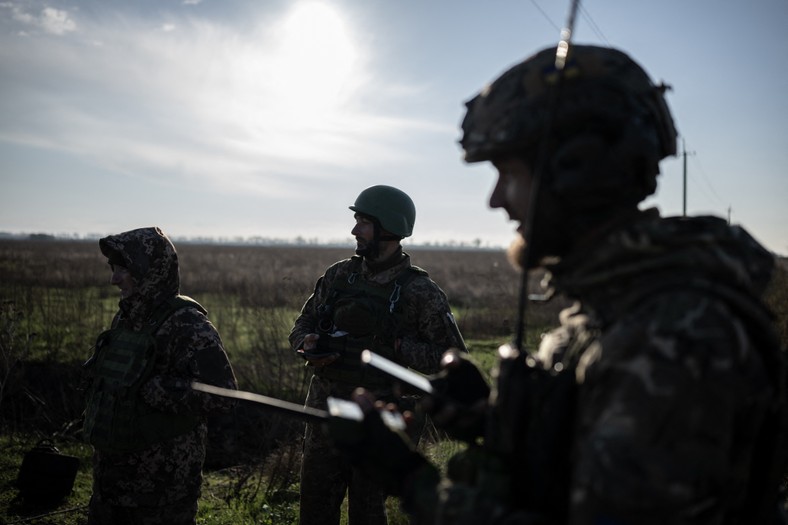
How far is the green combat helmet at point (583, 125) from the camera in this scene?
151 centimetres

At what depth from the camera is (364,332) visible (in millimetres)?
4027

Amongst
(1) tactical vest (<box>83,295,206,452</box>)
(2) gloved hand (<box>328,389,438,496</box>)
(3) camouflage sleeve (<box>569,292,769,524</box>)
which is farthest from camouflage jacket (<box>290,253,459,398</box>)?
(3) camouflage sleeve (<box>569,292,769,524</box>)

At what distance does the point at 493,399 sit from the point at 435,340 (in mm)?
2567

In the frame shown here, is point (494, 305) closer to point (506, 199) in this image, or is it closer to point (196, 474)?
point (196, 474)

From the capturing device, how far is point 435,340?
4082 millimetres

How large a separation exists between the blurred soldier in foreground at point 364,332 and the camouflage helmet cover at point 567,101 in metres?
Result: 2.38

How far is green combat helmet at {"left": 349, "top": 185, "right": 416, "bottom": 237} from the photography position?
4395mm

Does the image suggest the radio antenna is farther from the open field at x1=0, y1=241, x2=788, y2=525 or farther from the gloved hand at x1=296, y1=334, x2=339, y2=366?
the open field at x1=0, y1=241, x2=788, y2=525

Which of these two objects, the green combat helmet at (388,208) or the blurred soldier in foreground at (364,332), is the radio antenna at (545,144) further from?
the green combat helmet at (388,208)

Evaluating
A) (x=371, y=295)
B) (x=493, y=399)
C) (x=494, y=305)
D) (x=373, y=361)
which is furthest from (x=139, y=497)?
(x=494, y=305)

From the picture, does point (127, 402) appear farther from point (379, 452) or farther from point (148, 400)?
point (379, 452)

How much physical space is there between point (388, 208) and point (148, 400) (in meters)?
2.24

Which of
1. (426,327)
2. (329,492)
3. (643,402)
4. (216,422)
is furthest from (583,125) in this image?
(216,422)

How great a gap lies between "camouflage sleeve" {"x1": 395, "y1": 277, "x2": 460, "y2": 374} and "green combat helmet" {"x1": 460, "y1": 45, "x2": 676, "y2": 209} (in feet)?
7.81
